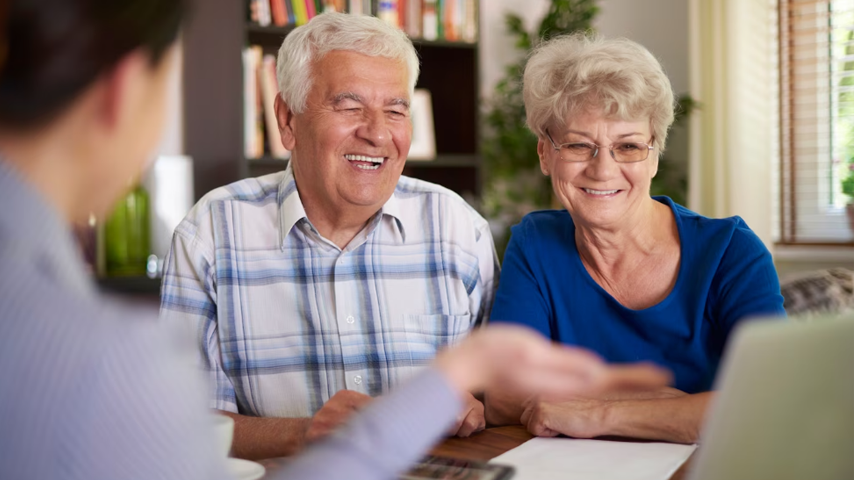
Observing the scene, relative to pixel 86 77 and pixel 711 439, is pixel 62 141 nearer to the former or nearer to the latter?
pixel 86 77

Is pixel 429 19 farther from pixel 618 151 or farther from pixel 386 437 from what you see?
pixel 386 437

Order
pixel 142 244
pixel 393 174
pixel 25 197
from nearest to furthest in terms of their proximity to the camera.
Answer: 1. pixel 25 197
2. pixel 393 174
3. pixel 142 244

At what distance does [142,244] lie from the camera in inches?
122

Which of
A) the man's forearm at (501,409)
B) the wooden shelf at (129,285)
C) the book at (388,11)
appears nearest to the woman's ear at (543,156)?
the man's forearm at (501,409)

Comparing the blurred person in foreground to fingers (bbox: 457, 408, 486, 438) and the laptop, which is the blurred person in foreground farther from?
fingers (bbox: 457, 408, 486, 438)

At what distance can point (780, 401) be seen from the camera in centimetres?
67

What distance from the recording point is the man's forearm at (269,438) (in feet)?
4.56

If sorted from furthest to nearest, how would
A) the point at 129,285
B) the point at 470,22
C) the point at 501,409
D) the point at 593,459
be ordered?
the point at 470,22, the point at 129,285, the point at 501,409, the point at 593,459

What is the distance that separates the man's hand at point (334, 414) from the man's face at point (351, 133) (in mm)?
552

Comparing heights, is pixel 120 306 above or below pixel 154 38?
below

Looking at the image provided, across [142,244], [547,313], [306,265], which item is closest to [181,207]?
[142,244]

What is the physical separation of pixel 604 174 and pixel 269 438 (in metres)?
0.83

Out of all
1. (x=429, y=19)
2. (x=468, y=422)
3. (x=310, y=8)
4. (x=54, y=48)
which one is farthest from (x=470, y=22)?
(x=54, y=48)

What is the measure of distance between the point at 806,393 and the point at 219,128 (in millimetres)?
2872
